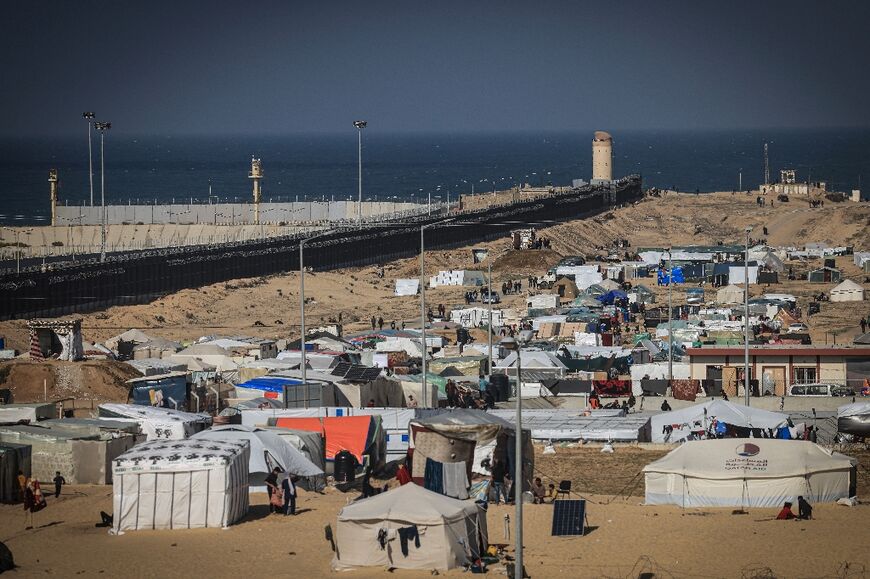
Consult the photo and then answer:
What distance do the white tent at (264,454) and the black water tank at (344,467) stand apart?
2.19 feet

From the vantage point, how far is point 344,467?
102 feet

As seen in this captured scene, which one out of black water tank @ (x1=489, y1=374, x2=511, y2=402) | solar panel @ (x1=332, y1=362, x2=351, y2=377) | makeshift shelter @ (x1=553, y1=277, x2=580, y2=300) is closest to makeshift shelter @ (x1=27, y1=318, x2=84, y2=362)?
solar panel @ (x1=332, y1=362, x2=351, y2=377)

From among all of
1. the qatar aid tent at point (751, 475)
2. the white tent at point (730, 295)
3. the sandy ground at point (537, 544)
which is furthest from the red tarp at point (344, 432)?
the white tent at point (730, 295)

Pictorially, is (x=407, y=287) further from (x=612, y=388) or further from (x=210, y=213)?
(x=210, y=213)

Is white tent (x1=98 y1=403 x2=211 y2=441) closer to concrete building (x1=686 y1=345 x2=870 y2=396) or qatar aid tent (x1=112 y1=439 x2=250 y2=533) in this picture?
qatar aid tent (x1=112 y1=439 x2=250 y2=533)

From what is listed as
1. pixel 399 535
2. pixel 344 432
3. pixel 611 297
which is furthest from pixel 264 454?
pixel 611 297

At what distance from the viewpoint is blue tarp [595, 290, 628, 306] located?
66500 mm

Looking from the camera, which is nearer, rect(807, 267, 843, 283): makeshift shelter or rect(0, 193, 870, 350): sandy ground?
rect(0, 193, 870, 350): sandy ground

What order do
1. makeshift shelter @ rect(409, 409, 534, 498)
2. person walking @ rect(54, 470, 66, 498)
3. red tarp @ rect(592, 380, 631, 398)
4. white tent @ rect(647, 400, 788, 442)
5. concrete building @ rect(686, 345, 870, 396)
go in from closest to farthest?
person walking @ rect(54, 470, 66, 498) → makeshift shelter @ rect(409, 409, 534, 498) → white tent @ rect(647, 400, 788, 442) → red tarp @ rect(592, 380, 631, 398) → concrete building @ rect(686, 345, 870, 396)

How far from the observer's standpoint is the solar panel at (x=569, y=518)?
1059 inches

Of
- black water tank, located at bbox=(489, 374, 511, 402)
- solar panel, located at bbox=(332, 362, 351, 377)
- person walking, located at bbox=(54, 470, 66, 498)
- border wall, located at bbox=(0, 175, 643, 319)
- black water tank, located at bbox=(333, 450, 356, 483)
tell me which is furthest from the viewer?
border wall, located at bbox=(0, 175, 643, 319)

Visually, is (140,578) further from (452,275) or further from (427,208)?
(427,208)

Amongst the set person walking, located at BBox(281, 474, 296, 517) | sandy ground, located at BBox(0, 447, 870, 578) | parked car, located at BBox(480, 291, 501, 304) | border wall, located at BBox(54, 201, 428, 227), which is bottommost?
sandy ground, located at BBox(0, 447, 870, 578)

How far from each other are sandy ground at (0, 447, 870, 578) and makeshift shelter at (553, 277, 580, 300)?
41.2 meters
